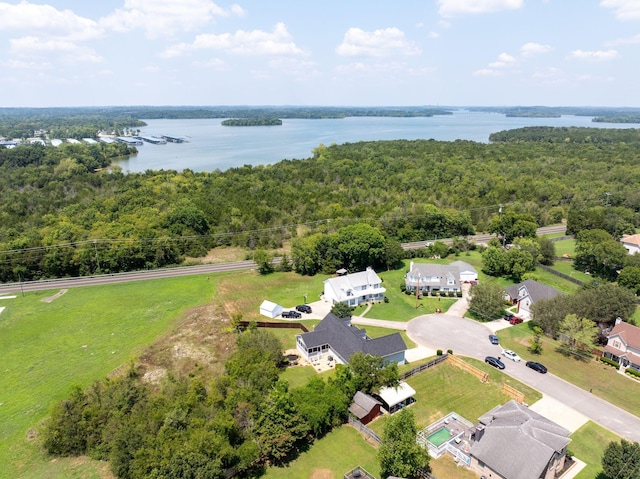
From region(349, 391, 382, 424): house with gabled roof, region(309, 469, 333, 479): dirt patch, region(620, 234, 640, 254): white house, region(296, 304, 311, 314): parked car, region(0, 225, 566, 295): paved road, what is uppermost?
region(620, 234, 640, 254): white house

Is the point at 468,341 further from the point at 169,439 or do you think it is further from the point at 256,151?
the point at 256,151

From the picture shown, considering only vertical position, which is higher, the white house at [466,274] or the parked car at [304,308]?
the white house at [466,274]

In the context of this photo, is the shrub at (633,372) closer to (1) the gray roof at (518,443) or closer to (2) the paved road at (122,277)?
(1) the gray roof at (518,443)

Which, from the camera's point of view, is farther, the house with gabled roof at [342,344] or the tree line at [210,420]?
the house with gabled roof at [342,344]

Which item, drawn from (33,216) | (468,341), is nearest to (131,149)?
(33,216)

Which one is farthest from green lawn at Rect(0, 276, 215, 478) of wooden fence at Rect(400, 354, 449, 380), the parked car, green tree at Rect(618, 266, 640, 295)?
green tree at Rect(618, 266, 640, 295)

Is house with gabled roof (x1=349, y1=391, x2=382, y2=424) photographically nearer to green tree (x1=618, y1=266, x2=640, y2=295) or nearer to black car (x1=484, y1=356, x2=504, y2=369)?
black car (x1=484, y1=356, x2=504, y2=369)

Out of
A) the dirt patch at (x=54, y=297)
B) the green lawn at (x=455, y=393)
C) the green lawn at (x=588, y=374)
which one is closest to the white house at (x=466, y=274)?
the green lawn at (x=588, y=374)
